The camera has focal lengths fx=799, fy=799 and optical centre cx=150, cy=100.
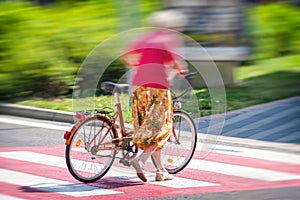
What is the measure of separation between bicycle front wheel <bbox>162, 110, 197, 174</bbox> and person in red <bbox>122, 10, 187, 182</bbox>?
A: 29cm

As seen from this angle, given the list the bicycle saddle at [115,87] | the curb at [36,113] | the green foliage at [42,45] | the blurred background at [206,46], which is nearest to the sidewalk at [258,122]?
the curb at [36,113]

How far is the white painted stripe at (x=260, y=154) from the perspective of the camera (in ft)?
29.6

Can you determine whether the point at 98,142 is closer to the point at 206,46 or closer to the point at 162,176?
the point at 162,176

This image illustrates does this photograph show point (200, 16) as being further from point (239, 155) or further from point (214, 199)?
point (214, 199)

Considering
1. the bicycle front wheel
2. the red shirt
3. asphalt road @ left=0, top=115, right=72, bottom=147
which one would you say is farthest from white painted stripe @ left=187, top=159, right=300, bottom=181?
asphalt road @ left=0, top=115, right=72, bottom=147

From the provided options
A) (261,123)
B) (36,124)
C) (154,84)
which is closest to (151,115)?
(154,84)

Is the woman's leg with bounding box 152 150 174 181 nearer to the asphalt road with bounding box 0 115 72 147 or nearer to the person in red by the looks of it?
the person in red

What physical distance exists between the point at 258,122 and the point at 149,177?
3481 mm

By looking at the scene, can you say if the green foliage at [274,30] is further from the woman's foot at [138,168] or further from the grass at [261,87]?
the woman's foot at [138,168]

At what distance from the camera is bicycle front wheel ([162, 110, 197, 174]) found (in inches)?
326

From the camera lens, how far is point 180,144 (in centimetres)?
838

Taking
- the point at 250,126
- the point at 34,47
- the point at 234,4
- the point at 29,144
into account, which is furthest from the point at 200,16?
the point at 29,144

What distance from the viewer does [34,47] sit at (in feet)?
46.9

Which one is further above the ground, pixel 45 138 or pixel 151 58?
pixel 151 58
